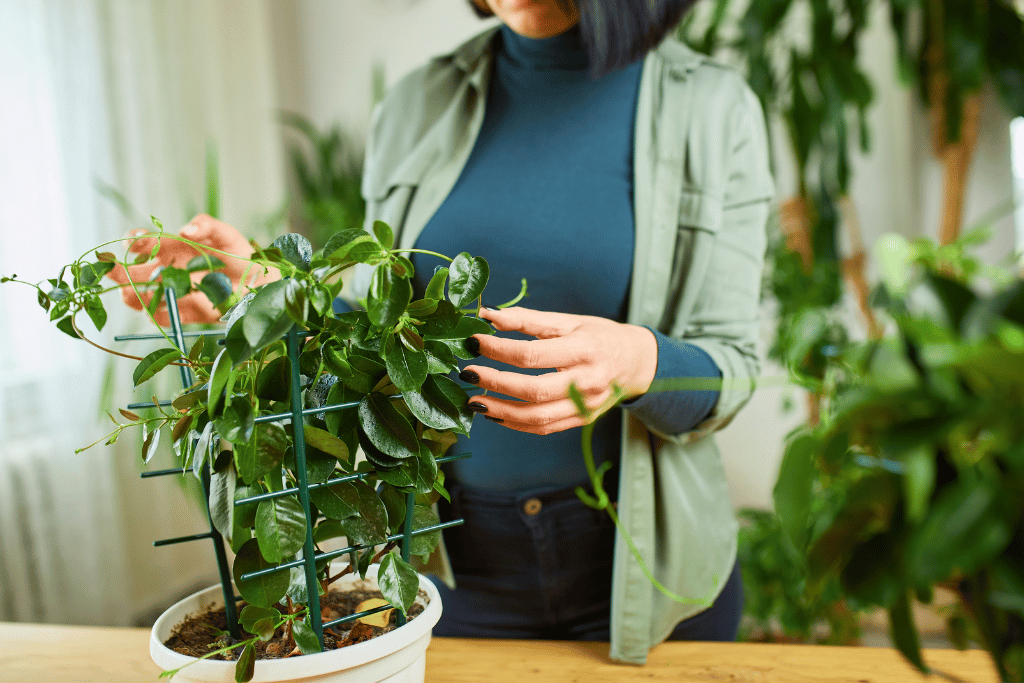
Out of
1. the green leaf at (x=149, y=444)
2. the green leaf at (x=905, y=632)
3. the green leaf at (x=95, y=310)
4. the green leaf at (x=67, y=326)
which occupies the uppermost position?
the green leaf at (x=95, y=310)

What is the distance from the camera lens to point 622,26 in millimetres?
714

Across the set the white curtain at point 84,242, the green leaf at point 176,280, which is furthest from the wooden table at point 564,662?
the white curtain at point 84,242

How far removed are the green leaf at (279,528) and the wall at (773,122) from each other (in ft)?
4.98

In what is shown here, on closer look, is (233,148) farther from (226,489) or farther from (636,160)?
(226,489)

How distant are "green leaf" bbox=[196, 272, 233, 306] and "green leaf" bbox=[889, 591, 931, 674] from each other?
42 cm

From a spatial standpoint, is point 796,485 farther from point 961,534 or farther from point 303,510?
point 303,510

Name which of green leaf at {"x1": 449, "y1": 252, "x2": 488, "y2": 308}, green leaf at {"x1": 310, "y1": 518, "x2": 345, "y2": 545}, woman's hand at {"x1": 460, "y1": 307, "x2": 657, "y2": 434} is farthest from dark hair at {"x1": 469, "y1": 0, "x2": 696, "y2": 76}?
green leaf at {"x1": 310, "y1": 518, "x2": 345, "y2": 545}

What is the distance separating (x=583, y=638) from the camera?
78 centimetres

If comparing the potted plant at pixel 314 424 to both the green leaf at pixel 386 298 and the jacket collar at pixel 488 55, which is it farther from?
the jacket collar at pixel 488 55

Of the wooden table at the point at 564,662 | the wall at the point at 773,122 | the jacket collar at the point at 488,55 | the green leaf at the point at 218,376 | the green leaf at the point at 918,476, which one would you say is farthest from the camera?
the wall at the point at 773,122

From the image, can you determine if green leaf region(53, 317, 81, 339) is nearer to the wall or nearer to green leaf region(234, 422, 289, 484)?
green leaf region(234, 422, 289, 484)

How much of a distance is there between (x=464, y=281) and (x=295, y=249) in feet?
0.28

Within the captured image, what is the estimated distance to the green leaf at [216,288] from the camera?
0.46 m

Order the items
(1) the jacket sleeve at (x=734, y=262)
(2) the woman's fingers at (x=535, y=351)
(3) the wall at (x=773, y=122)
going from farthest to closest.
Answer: (3) the wall at (x=773, y=122)
(1) the jacket sleeve at (x=734, y=262)
(2) the woman's fingers at (x=535, y=351)
